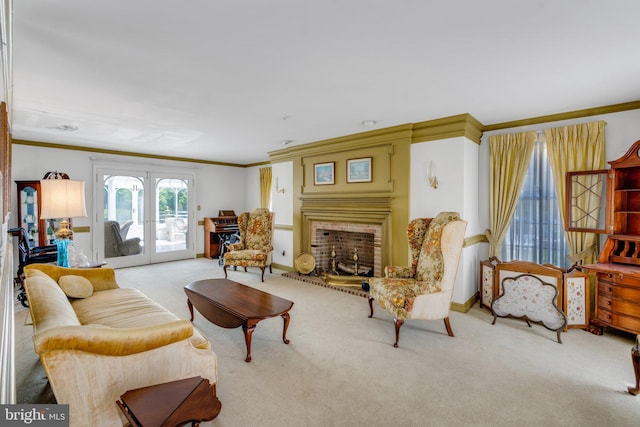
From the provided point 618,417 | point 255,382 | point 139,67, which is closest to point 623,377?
point 618,417

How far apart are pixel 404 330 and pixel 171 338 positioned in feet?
7.60

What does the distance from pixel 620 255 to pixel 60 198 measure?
555 centimetres

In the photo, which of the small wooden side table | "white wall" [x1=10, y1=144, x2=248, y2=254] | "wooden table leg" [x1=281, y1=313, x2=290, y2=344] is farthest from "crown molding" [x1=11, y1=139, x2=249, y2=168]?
the small wooden side table

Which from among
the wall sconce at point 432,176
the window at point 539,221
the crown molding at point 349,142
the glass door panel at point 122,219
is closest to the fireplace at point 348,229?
the wall sconce at point 432,176

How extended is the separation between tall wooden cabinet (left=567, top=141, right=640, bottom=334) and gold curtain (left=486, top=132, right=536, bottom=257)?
0.74 meters

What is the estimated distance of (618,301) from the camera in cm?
279

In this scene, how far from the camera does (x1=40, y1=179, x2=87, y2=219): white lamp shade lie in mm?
2836

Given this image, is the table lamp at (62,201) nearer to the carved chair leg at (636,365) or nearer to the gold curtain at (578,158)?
the carved chair leg at (636,365)

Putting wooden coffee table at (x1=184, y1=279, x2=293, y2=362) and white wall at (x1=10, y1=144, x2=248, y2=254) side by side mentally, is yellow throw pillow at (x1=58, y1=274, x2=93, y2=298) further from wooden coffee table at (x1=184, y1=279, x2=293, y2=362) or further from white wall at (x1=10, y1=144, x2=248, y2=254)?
white wall at (x1=10, y1=144, x2=248, y2=254)

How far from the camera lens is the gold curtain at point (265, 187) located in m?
7.11

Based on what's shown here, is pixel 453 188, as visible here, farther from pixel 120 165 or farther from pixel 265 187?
pixel 120 165

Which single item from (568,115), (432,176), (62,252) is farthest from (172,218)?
(568,115)

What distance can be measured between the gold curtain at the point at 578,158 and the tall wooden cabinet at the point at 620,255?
0.20 meters

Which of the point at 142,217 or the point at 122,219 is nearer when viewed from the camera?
the point at 122,219
